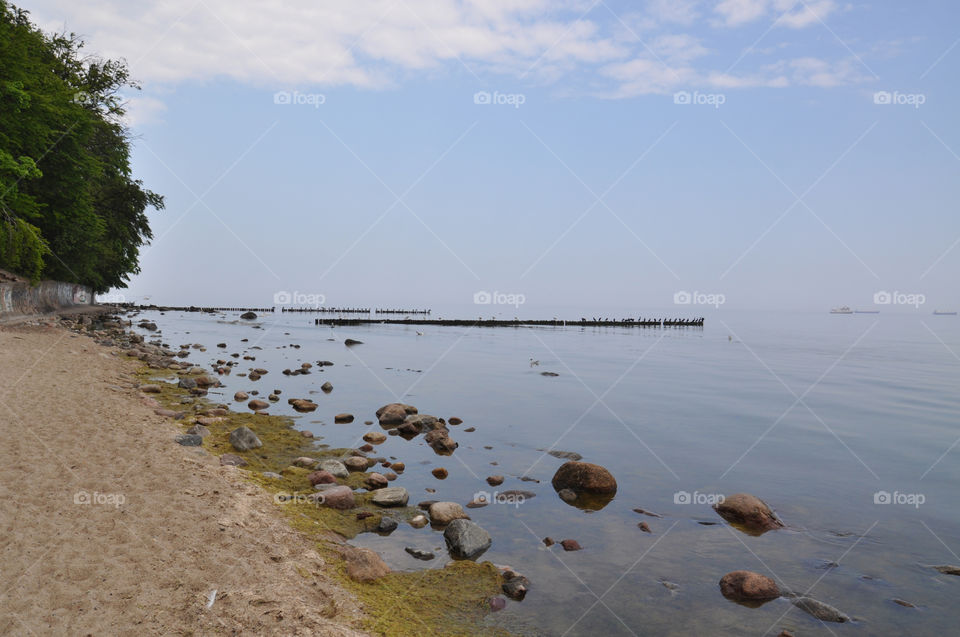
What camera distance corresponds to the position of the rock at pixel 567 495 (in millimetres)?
12695

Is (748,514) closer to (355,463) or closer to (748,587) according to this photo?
(748,587)

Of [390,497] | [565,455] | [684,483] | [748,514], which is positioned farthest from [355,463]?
[748,514]

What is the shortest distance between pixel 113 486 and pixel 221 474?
2.21m

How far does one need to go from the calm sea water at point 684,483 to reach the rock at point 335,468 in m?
1.61

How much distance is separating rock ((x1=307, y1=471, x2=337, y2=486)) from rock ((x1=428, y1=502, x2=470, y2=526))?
2580 mm

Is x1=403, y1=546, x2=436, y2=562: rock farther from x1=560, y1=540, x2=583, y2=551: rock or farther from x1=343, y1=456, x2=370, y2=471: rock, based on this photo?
x1=343, y1=456, x2=370, y2=471: rock

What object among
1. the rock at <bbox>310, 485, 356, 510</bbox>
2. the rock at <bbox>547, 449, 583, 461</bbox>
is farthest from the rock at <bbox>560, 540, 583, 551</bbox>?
the rock at <bbox>547, 449, 583, 461</bbox>

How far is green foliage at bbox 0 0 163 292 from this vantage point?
33094mm

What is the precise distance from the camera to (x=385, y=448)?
1617 centimetres

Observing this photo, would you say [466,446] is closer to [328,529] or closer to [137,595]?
[328,529]

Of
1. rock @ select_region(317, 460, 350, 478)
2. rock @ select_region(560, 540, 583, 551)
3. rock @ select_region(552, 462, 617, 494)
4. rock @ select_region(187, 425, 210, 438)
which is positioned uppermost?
rock @ select_region(552, 462, 617, 494)

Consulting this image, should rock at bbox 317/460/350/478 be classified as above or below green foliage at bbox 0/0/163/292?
below

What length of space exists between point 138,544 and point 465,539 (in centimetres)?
490

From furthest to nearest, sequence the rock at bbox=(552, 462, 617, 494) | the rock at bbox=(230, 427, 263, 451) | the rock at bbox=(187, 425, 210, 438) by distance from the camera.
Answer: the rock at bbox=(187, 425, 210, 438), the rock at bbox=(230, 427, 263, 451), the rock at bbox=(552, 462, 617, 494)
